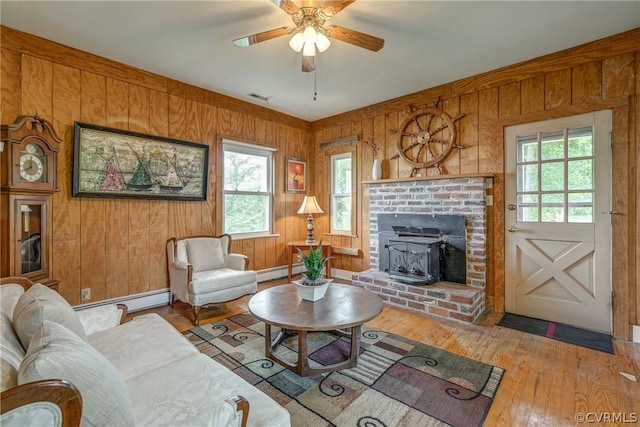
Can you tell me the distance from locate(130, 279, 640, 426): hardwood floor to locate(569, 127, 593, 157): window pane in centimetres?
169

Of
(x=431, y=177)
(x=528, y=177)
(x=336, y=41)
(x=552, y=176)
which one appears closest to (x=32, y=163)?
(x=336, y=41)

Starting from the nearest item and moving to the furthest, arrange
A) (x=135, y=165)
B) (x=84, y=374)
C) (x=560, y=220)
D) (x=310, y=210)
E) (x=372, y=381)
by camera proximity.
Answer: (x=84, y=374)
(x=372, y=381)
(x=560, y=220)
(x=135, y=165)
(x=310, y=210)

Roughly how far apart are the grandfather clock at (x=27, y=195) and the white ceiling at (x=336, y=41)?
0.89m

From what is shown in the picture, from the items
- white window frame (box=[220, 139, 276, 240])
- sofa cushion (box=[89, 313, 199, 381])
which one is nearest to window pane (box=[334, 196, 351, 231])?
white window frame (box=[220, 139, 276, 240])

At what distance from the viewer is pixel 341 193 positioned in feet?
15.6

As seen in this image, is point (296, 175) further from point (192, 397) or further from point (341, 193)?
point (192, 397)

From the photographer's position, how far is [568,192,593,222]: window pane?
277 centimetres

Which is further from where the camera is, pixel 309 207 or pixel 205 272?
pixel 309 207

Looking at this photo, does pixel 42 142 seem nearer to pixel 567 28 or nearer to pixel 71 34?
pixel 71 34

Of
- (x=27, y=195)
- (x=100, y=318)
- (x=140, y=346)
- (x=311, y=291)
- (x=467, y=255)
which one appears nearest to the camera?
(x=140, y=346)

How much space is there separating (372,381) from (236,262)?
2.17 metres

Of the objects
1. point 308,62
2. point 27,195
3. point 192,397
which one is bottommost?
point 192,397

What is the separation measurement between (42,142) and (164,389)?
250cm

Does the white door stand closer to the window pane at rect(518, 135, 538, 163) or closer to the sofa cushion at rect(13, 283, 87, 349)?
the window pane at rect(518, 135, 538, 163)
